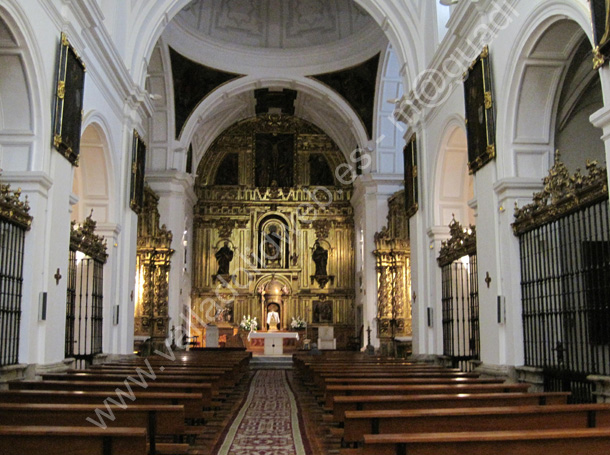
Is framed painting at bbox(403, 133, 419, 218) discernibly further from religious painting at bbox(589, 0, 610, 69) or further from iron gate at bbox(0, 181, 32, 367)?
iron gate at bbox(0, 181, 32, 367)

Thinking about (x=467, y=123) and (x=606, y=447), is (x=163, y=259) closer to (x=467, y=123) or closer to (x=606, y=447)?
(x=467, y=123)

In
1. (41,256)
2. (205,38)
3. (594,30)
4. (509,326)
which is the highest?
(205,38)

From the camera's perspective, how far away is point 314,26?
22312mm

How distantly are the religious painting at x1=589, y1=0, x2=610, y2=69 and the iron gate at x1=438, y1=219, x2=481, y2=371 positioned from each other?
A: 5793 millimetres

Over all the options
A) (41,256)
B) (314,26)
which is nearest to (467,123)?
(41,256)

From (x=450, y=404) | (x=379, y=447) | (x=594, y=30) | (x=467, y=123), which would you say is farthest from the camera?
(x=467, y=123)

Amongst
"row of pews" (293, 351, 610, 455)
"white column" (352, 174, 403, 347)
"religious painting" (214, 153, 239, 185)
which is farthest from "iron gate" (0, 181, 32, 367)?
"religious painting" (214, 153, 239, 185)

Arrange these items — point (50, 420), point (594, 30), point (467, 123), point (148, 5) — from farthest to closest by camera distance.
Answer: point (148, 5) < point (467, 123) < point (594, 30) < point (50, 420)

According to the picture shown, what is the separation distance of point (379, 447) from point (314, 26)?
2027cm

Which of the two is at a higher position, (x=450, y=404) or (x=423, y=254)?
(x=423, y=254)

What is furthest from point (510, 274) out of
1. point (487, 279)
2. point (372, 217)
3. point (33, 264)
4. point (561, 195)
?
point (372, 217)

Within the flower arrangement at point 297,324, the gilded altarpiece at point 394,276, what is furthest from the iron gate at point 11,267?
the flower arrangement at point 297,324

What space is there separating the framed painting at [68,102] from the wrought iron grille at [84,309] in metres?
2.38

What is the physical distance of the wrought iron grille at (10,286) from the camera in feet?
27.4
